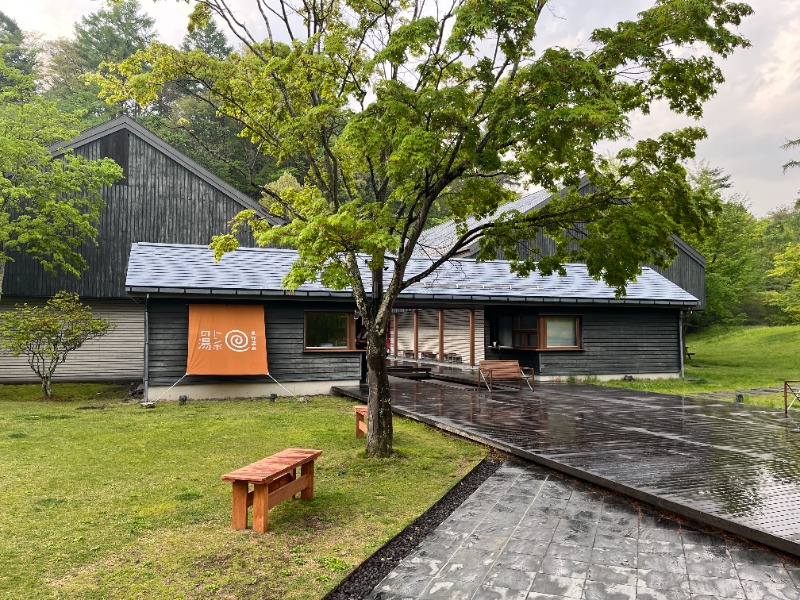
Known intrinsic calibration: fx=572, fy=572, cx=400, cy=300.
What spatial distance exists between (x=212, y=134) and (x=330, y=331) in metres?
29.4

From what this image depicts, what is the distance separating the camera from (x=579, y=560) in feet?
15.0

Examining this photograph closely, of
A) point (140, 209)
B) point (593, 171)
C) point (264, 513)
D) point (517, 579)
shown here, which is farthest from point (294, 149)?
point (140, 209)

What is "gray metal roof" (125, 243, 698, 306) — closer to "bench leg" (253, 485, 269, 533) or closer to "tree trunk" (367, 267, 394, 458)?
"tree trunk" (367, 267, 394, 458)

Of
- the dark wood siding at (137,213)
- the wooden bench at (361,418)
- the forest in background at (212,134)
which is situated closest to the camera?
the wooden bench at (361,418)

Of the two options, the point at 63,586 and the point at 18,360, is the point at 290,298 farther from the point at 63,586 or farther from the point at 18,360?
the point at 63,586

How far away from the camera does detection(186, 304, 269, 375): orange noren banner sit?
14.4 m

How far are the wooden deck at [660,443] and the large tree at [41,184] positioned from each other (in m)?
9.58

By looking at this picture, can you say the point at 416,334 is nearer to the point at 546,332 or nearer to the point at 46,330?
the point at 546,332

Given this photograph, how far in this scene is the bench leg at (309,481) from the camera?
6.11m

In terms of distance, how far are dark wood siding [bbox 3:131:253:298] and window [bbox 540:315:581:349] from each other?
11411 millimetres

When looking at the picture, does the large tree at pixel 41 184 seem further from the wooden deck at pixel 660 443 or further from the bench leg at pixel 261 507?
the bench leg at pixel 261 507

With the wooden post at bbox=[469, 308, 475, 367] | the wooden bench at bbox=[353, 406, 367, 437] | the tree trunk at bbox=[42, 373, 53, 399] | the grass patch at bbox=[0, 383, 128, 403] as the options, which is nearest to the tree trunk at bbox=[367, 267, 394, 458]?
the wooden bench at bbox=[353, 406, 367, 437]

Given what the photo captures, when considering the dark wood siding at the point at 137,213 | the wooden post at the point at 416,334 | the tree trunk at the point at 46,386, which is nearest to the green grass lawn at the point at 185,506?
the tree trunk at the point at 46,386

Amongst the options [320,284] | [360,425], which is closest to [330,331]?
[320,284]
